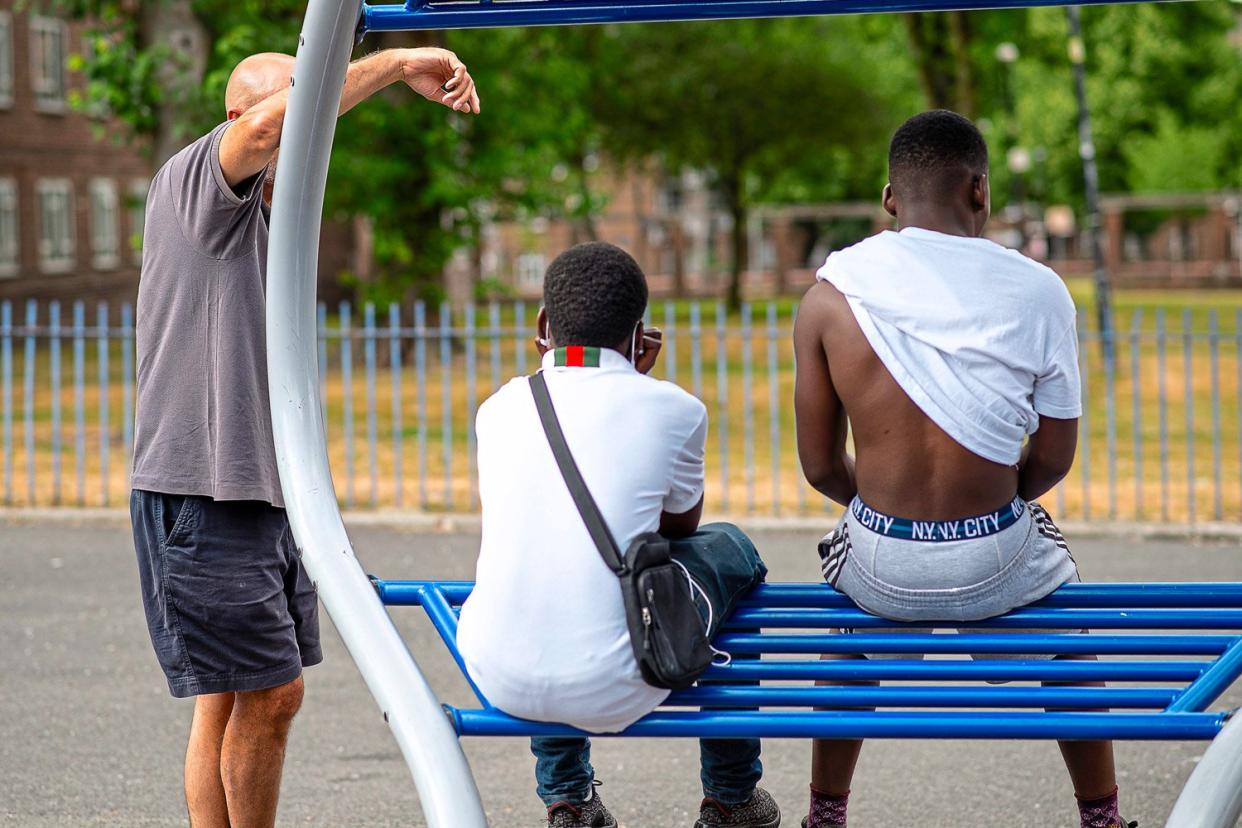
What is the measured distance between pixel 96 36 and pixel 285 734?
39.1 feet

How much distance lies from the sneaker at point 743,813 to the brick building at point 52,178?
28466 millimetres

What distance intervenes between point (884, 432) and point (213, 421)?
1.36 m

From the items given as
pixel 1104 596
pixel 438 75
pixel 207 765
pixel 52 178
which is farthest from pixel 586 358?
pixel 52 178

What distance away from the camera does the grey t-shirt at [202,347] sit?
3.47m

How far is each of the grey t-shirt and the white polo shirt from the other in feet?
2.14

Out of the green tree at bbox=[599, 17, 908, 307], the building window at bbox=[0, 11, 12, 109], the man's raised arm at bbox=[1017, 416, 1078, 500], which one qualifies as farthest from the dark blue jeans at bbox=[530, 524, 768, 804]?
the building window at bbox=[0, 11, 12, 109]

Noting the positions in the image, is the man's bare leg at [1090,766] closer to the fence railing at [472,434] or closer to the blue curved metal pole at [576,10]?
the blue curved metal pole at [576,10]

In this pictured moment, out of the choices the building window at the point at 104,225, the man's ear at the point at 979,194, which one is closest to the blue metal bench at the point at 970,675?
the man's ear at the point at 979,194

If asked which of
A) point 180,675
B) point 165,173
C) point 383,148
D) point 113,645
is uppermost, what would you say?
point 383,148

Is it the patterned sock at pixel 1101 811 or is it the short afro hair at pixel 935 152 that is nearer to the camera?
the short afro hair at pixel 935 152

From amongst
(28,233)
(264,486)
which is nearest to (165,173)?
(264,486)

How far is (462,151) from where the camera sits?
1870 centimetres

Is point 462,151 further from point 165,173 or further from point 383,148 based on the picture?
point 165,173

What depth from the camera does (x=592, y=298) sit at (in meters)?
3.14
